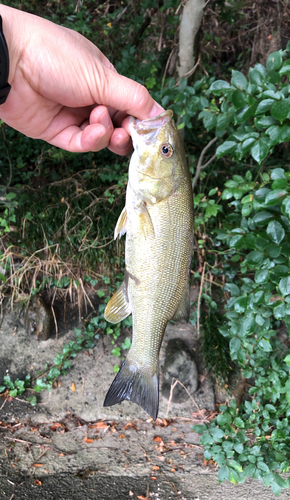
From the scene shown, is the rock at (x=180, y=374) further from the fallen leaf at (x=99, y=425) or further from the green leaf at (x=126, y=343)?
the fallen leaf at (x=99, y=425)

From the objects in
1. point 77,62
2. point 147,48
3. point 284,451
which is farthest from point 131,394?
point 147,48

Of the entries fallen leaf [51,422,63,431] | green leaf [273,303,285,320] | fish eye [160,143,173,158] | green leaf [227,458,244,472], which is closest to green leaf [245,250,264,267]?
green leaf [273,303,285,320]

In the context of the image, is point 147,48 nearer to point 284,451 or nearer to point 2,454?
point 284,451

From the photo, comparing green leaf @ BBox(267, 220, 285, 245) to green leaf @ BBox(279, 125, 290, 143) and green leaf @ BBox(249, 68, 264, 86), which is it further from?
green leaf @ BBox(249, 68, 264, 86)

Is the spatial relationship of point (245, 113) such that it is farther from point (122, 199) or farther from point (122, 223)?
point (122, 199)

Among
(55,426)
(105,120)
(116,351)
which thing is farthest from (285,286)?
(55,426)

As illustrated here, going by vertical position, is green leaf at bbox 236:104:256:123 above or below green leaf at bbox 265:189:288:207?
above
